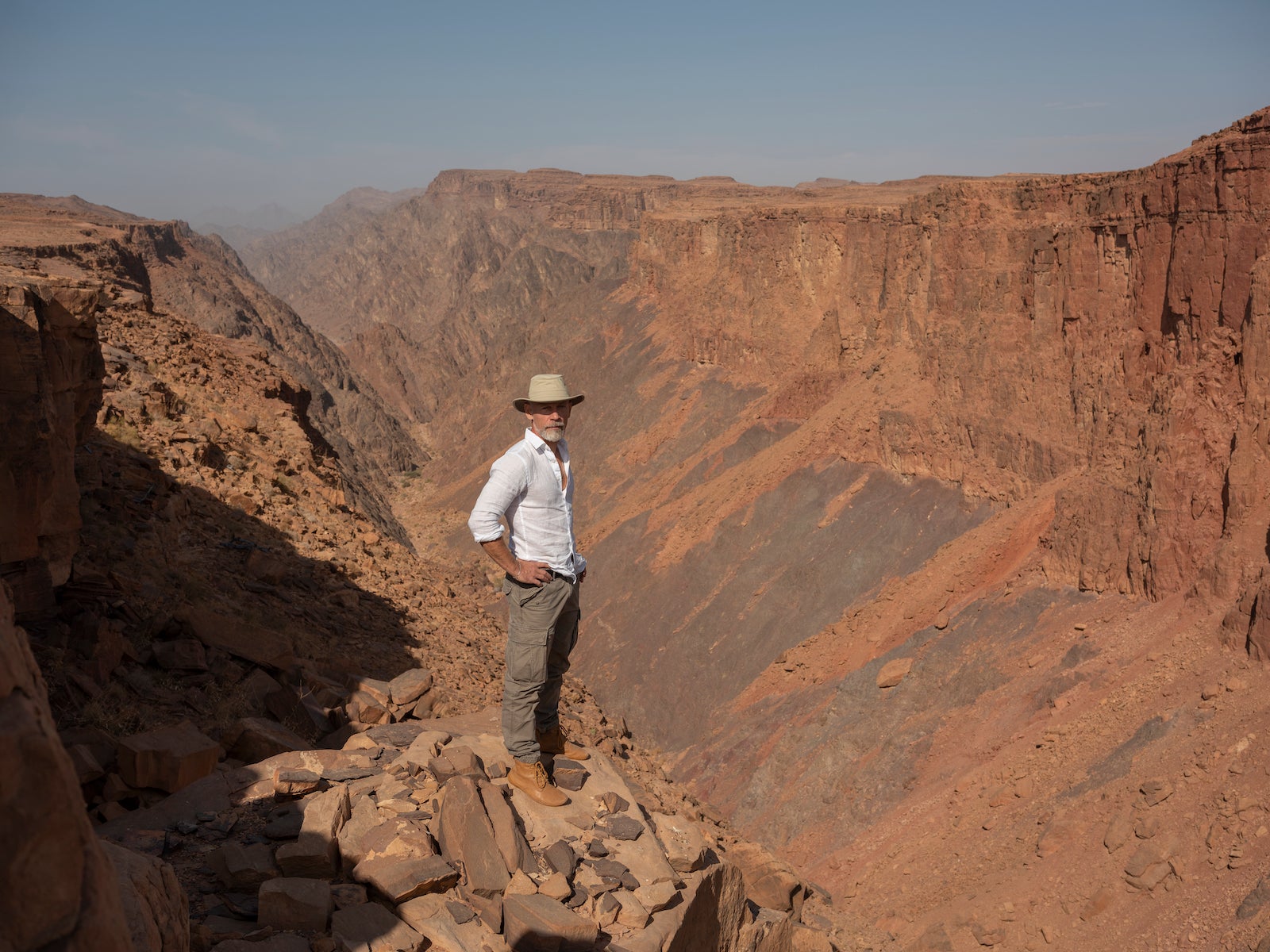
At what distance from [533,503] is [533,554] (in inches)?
12.1

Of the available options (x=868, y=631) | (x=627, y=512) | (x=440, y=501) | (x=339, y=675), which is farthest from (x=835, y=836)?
(x=440, y=501)

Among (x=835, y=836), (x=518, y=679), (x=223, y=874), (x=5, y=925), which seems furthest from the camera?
(x=835, y=836)

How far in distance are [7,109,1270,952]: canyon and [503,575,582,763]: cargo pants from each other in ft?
10.9

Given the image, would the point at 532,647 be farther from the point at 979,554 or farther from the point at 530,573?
the point at 979,554

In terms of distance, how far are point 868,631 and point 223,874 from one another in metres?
14.3

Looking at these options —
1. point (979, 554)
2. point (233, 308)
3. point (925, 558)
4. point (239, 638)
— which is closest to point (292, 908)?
point (239, 638)

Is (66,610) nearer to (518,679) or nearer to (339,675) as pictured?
(339,675)

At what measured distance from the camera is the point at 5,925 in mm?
2355

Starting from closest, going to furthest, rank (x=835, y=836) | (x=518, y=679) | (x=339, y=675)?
(x=518, y=679)
(x=339, y=675)
(x=835, y=836)

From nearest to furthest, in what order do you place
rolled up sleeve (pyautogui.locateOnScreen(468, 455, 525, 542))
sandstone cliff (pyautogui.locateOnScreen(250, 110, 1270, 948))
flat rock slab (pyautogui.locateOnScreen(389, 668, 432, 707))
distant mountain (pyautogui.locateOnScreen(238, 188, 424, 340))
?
1. rolled up sleeve (pyautogui.locateOnScreen(468, 455, 525, 542))
2. flat rock slab (pyautogui.locateOnScreen(389, 668, 432, 707))
3. sandstone cliff (pyautogui.locateOnScreen(250, 110, 1270, 948))
4. distant mountain (pyautogui.locateOnScreen(238, 188, 424, 340))

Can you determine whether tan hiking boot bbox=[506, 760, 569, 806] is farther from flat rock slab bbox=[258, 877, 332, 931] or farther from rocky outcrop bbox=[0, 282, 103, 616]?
rocky outcrop bbox=[0, 282, 103, 616]

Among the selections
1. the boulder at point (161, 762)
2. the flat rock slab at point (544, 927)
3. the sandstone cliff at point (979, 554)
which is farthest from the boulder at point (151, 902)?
the sandstone cliff at point (979, 554)

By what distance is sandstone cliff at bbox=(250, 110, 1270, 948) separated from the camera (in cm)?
1046

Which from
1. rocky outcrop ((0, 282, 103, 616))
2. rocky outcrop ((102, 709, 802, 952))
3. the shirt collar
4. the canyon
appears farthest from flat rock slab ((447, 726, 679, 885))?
rocky outcrop ((0, 282, 103, 616))
